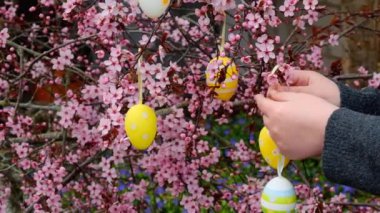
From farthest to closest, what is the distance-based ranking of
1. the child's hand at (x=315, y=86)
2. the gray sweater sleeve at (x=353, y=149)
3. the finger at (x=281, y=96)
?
the child's hand at (x=315, y=86) → the finger at (x=281, y=96) → the gray sweater sleeve at (x=353, y=149)

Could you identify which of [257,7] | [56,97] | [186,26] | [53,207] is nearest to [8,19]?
[56,97]

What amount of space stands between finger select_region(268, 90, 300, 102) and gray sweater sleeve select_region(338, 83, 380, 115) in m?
0.19

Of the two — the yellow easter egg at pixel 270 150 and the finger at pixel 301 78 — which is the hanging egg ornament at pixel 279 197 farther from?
the finger at pixel 301 78

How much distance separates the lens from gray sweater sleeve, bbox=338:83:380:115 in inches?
57.1

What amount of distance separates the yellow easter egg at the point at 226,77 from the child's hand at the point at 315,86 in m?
0.15

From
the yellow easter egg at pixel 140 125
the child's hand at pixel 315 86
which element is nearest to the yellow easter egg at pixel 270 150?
the child's hand at pixel 315 86

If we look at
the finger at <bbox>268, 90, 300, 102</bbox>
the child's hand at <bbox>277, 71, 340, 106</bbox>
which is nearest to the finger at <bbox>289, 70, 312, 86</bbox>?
the child's hand at <bbox>277, 71, 340, 106</bbox>

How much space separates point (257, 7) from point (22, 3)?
451cm

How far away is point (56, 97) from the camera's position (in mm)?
2725

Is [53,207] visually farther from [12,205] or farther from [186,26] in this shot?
[186,26]

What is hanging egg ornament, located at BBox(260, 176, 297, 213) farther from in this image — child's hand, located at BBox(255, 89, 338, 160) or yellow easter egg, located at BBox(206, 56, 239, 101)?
yellow easter egg, located at BBox(206, 56, 239, 101)

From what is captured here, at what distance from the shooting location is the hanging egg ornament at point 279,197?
1.35m

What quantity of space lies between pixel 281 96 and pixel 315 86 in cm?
15

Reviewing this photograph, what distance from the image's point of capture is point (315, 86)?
1.43m
